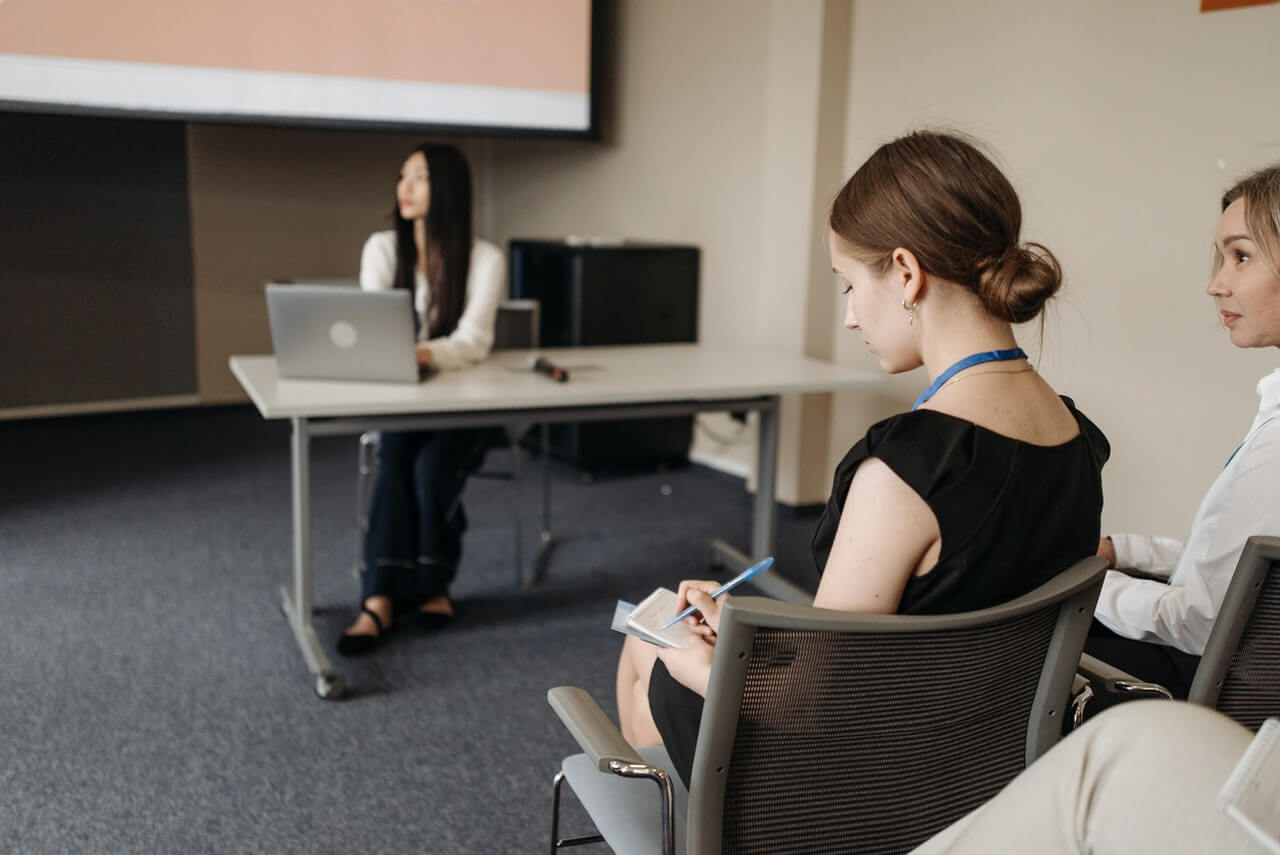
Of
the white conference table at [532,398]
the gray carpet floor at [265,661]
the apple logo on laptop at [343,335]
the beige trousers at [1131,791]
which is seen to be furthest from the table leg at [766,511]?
the beige trousers at [1131,791]

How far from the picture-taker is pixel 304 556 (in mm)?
2688

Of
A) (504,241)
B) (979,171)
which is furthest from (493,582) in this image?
(504,241)

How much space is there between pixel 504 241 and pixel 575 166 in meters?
0.87

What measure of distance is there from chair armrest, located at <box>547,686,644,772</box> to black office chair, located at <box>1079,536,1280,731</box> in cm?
64

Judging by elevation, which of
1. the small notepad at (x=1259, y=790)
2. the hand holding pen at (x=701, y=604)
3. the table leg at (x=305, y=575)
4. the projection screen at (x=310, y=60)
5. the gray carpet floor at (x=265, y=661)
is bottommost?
the gray carpet floor at (x=265, y=661)

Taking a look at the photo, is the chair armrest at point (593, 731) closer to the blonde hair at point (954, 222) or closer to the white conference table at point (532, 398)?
the blonde hair at point (954, 222)

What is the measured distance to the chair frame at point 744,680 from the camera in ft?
3.22

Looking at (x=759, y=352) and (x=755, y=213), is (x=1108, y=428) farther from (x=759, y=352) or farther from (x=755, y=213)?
(x=755, y=213)

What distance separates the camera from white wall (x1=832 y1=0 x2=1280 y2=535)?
2.76 metres

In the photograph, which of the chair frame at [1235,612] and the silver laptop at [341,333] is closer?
the chair frame at [1235,612]

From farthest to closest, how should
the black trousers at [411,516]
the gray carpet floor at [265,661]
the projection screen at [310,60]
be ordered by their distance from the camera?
the projection screen at [310,60] < the black trousers at [411,516] < the gray carpet floor at [265,661]

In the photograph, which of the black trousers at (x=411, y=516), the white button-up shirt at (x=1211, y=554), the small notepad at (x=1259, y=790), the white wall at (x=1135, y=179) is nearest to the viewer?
the small notepad at (x=1259, y=790)

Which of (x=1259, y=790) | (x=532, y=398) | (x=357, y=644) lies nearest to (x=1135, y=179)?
(x=532, y=398)

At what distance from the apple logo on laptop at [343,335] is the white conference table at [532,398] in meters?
0.10
